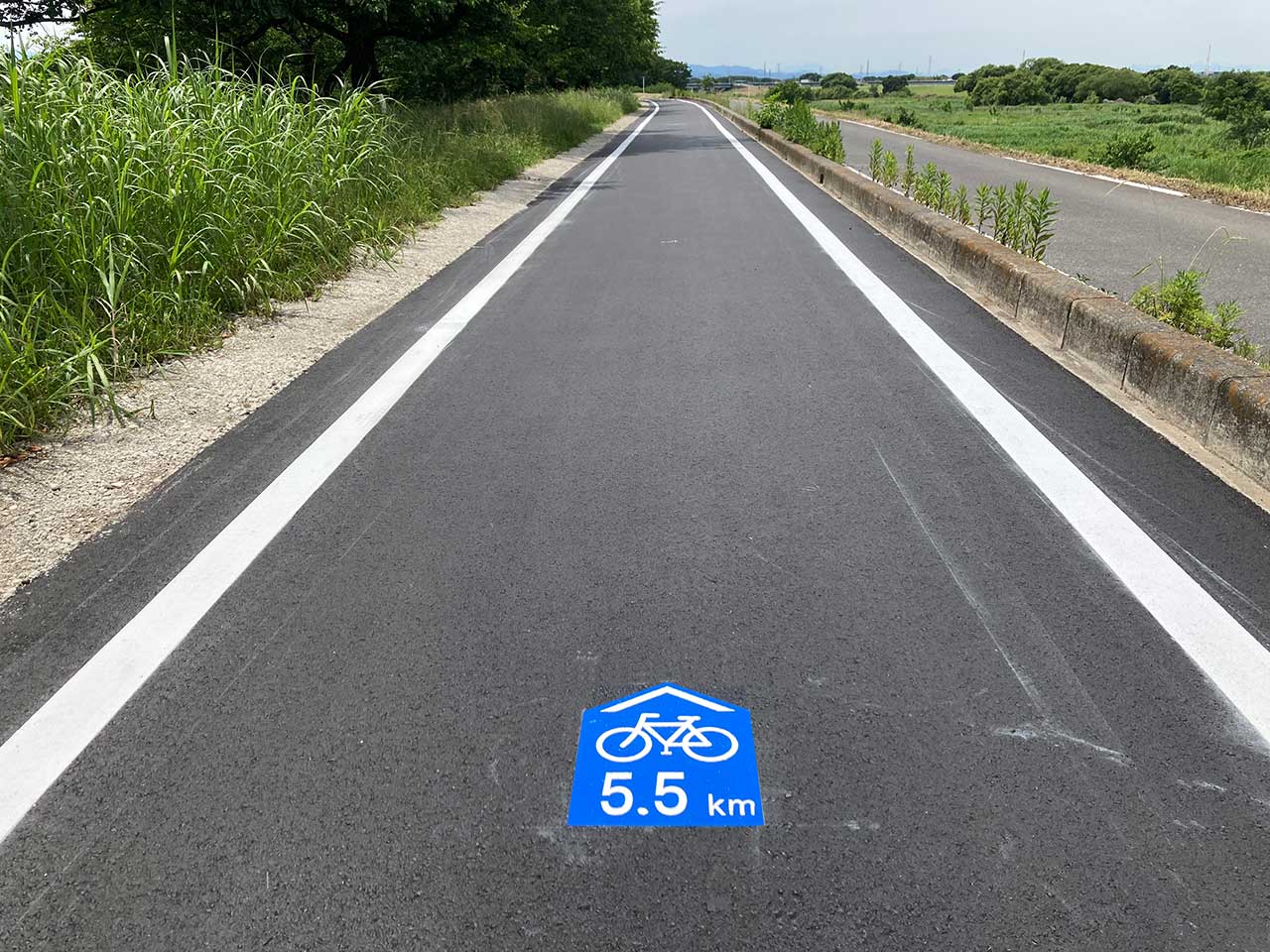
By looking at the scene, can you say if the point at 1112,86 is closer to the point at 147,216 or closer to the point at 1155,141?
the point at 1155,141

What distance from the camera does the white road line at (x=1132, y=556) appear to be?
7.86 ft

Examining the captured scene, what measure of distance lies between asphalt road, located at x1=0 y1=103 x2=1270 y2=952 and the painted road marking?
4cm

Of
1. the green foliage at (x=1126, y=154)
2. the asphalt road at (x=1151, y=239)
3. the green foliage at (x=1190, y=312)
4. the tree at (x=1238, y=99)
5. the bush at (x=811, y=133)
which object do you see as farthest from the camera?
the tree at (x=1238, y=99)

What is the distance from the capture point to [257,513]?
3385 millimetres

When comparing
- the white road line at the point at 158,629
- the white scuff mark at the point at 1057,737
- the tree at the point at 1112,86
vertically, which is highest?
the tree at the point at 1112,86

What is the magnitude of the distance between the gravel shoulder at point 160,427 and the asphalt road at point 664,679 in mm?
164

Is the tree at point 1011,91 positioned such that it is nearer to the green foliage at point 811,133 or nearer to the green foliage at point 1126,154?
the green foliage at point 811,133

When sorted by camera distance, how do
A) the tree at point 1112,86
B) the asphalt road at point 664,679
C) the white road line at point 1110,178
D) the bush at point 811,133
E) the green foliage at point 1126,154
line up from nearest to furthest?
the asphalt road at point 664,679 < the white road line at point 1110,178 < the bush at point 811,133 < the green foliage at point 1126,154 < the tree at point 1112,86

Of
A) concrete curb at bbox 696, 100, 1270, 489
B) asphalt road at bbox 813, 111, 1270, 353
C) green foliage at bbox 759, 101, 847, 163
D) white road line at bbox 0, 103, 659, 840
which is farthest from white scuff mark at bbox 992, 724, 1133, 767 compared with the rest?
green foliage at bbox 759, 101, 847, 163

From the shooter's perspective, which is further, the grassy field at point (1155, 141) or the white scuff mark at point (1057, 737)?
the grassy field at point (1155, 141)

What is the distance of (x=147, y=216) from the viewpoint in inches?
232

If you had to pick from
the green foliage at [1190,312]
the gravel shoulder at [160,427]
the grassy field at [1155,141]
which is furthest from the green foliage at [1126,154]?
the gravel shoulder at [160,427]

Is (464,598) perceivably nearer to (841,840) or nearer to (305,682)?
(305,682)

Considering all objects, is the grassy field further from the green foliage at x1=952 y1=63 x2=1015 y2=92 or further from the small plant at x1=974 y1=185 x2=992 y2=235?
the green foliage at x1=952 y1=63 x2=1015 y2=92
